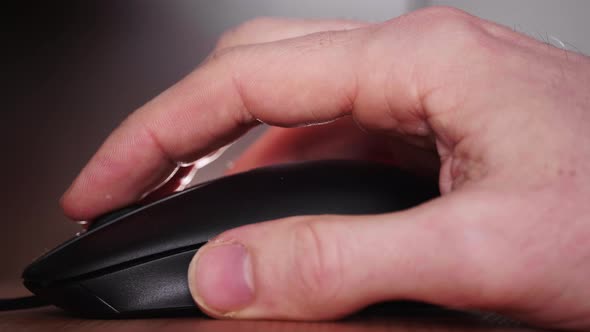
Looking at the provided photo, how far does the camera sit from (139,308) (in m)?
0.42

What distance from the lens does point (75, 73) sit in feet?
3.10

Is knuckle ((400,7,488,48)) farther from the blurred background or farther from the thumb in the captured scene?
the blurred background

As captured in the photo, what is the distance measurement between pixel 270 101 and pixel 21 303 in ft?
0.94

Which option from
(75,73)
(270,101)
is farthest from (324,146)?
(75,73)

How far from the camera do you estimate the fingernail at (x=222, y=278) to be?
37 centimetres

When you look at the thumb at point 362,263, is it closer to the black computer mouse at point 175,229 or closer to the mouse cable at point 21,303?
the black computer mouse at point 175,229

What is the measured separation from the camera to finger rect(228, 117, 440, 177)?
2.56 feet

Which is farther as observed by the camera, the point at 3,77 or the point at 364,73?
the point at 3,77

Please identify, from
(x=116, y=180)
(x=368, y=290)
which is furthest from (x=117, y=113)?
(x=368, y=290)

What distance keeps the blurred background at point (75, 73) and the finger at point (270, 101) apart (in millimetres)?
324

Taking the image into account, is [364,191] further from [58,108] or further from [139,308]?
[58,108]

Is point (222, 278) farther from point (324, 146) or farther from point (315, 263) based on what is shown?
point (324, 146)

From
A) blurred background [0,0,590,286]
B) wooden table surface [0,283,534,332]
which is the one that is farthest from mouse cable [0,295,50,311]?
blurred background [0,0,590,286]

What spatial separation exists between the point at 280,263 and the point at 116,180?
0.99ft
